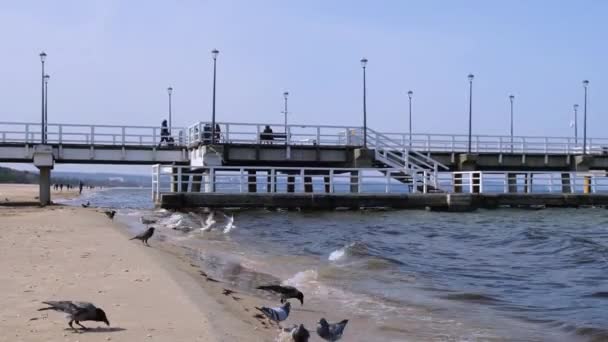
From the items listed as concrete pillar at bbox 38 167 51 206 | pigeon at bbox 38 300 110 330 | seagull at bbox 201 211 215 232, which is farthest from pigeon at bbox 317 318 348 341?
concrete pillar at bbox 38 167 51 206

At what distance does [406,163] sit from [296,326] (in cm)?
2663

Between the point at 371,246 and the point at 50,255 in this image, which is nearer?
the point at 50,255

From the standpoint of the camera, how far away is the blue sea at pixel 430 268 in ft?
26.3

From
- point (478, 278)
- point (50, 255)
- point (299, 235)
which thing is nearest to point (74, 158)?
point (299, 235)

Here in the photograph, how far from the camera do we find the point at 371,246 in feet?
53.5

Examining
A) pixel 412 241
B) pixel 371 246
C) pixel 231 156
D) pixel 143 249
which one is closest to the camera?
pixel 143 249

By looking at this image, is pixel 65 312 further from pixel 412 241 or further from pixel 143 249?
pixel 412 241

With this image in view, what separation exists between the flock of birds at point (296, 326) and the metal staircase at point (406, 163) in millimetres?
23072

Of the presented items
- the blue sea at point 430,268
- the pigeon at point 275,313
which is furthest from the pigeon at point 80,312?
the blue sea at point 430,268

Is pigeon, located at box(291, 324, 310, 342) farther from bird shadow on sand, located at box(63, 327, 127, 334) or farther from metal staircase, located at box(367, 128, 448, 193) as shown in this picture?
metal staircase, located at box(367, 128, 448, 193)

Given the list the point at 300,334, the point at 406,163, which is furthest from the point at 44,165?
the point at 300,334

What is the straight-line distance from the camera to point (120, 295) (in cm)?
754

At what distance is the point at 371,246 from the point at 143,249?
19.1 feet

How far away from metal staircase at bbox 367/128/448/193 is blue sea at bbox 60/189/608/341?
6504 millimetres
